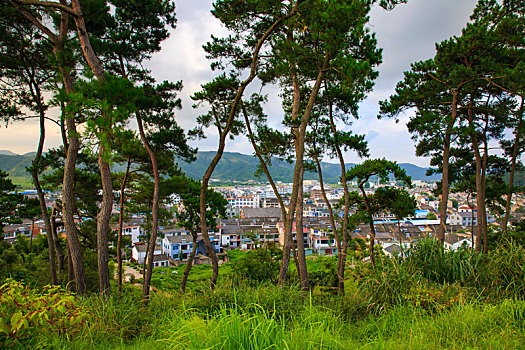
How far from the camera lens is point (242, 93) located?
23.2ft

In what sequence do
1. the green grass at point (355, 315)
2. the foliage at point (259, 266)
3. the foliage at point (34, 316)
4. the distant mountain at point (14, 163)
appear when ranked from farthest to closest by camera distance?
the distant mountain at point (14, 163) → the foliage at point (259, 266) → the foliage at point (34, 316) → the green grass at point (355, 315)

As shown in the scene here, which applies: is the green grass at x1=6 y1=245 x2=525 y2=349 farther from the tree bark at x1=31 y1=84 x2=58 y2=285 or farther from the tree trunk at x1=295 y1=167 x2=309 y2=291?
the tree bark at x1=31 y1=84 x2=58 y2=285

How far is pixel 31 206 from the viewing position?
9.56 meters

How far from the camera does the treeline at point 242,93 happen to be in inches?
198

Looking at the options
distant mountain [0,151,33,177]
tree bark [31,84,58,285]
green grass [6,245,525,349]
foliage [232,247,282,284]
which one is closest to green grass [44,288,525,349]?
green grass [6,245,525,349]

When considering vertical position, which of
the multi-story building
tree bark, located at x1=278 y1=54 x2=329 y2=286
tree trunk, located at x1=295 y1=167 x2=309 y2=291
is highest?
tree bark, located at x1=278 y1=54 x2=329 y2=286

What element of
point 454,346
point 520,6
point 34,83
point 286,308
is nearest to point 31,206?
point 34,83

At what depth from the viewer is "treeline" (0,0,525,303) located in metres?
5.03

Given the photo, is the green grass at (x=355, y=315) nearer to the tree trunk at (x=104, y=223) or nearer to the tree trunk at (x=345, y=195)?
the tree trunk at (x=104, y=223)

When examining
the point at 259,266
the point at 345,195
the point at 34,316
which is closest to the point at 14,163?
the point at 259,266

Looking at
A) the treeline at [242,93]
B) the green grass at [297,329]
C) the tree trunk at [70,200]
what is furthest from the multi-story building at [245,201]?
the green grass at [297,329]

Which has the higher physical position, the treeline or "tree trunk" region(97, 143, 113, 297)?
the treeline

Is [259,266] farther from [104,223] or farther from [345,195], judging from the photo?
[104,223]

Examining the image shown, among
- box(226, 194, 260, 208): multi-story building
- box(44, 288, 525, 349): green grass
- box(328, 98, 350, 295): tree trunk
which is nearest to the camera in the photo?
box(44, 288, 525, 349): green grass
